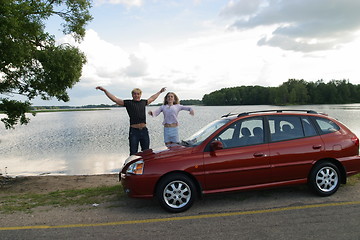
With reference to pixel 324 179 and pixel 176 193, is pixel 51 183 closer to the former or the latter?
pixel 176 193

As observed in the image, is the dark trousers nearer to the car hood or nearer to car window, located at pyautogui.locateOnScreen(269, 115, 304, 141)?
the car hood

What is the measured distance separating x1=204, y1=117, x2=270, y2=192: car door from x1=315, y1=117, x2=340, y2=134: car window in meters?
1.19

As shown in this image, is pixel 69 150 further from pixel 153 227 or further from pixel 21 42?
pixel 153 227

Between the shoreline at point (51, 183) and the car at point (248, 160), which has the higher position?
the car at point (248, 160)

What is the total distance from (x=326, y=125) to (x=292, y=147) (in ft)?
3.03

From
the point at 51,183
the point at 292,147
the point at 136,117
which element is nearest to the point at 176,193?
the point at 292,147

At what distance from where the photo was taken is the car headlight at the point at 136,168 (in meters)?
5.03

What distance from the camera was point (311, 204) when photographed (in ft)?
16.9

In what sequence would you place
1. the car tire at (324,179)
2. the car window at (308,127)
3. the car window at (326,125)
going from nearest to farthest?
the car tire at (324,179), the car window at (308,127), the car window at (326,125)

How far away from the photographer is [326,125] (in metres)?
5.82

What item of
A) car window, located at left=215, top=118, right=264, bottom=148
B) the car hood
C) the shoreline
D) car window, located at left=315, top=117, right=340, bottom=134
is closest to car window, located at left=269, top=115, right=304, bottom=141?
car window, located at left=215, top=118, right=264, bottom=148

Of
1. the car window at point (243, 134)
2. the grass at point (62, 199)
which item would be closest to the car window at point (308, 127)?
the car window at point (243, 134)

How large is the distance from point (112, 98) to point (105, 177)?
4.36 metres

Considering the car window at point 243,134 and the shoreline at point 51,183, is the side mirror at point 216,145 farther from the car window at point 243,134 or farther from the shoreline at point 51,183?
the shoreline at point 51,183
